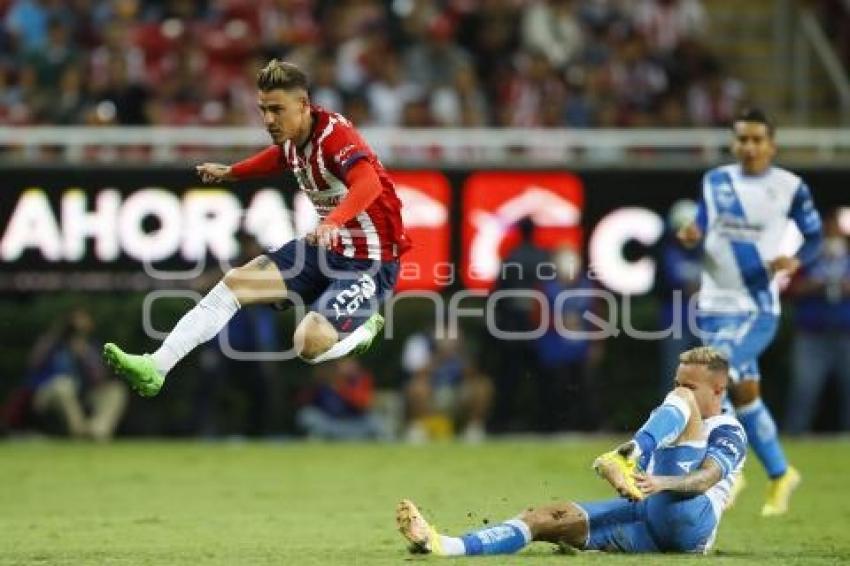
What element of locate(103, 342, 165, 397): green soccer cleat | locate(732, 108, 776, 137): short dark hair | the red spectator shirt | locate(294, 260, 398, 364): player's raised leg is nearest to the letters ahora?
locate(732, 108, 776, 137): short dark hair

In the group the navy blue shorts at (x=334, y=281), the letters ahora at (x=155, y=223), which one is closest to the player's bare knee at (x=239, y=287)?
the navy blue shorts at (x=334, y=281)

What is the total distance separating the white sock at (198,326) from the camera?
452 inches

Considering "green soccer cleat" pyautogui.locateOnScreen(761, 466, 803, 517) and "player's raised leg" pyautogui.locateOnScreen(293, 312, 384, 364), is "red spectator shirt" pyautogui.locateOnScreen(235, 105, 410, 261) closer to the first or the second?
"player's raised leg" pyautogui.locateOnScreen(293, 312, 384, 364)

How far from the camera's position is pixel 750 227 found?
47.2 ft

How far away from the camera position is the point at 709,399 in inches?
419

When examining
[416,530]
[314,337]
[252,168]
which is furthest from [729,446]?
[252,168]

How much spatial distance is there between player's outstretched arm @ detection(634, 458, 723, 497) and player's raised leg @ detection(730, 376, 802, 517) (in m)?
3.85

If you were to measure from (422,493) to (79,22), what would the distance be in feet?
30.5

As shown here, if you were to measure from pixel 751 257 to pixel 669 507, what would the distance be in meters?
4.30

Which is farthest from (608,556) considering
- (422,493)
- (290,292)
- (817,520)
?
(422,493)

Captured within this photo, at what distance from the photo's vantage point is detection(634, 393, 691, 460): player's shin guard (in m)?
9.99

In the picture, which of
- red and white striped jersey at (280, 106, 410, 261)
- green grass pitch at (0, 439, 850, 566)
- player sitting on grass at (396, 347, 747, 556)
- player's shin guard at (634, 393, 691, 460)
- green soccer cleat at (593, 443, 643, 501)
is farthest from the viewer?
red and white striped jersey at (280, 106, 410, 261)

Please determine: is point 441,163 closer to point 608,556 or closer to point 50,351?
point 50,351

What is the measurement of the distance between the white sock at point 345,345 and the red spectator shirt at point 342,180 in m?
0.52
